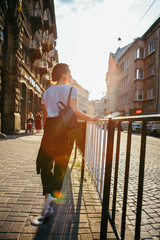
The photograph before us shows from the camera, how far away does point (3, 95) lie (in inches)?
428

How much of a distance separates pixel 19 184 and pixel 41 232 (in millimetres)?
1432

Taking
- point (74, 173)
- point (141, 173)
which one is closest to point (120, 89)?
point (74, 173)

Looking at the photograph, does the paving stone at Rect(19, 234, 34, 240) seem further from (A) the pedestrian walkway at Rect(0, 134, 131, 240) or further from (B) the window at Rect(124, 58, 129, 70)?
(B) the window at Rect(124, 58, 129, 70)

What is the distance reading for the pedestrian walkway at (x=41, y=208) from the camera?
1.84 m

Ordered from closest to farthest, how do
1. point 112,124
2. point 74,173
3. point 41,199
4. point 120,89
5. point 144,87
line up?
point 112,124
point 41,199
point 74,173
point 144,87
point 120,89

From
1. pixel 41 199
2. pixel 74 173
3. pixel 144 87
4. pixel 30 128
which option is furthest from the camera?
pixel 144 87

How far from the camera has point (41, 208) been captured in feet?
7.71

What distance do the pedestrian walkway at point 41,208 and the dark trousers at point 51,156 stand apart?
0.34 metres

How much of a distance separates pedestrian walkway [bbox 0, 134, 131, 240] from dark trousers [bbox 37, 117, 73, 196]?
0.34m

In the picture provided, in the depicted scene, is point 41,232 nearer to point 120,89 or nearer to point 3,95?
point 3,95

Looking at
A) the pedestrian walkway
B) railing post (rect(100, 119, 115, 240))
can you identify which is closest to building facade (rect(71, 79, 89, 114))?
the pedestrian walkway

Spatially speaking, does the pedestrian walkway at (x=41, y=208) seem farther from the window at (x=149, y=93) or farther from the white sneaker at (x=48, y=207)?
the window at (x=149, y=93)

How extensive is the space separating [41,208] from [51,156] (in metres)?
0.72

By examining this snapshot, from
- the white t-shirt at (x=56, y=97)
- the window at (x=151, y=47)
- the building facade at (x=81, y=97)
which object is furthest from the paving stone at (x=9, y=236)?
the building facade at (x=81, y=97)
